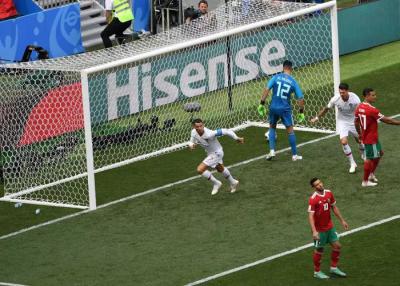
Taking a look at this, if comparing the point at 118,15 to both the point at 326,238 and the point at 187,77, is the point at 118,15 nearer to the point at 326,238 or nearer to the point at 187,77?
the point at 187,77

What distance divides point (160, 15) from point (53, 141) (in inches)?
439

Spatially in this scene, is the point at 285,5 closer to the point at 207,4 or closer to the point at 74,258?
the point at 207,4

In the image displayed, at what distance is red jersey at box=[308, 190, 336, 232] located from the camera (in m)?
25.6

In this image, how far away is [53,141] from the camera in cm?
3212

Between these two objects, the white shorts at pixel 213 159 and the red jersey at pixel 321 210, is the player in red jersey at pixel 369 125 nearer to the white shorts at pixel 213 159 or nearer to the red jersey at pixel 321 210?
the white shorts at pixel 213 159

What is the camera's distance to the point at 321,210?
25.6m

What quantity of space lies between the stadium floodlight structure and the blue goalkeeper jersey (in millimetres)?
2036

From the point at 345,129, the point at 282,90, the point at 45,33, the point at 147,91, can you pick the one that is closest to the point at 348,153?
the point at 345,129

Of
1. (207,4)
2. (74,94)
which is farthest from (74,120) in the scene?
(207,4)

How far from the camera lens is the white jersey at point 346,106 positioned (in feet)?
103

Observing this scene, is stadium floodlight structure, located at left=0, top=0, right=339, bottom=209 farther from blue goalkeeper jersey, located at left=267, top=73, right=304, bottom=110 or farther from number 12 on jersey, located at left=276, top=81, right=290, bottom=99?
number 12 on jersey, located at left=276, top=81, right=290, bottom=99

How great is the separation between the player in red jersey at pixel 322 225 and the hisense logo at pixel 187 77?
8.75 metres

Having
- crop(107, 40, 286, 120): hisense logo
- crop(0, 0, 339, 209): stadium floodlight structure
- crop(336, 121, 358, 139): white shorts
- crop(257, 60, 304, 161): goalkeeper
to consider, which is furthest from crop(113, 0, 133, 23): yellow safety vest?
crop(336, 121, 358, 139): white shorts

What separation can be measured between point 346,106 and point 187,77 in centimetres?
460
